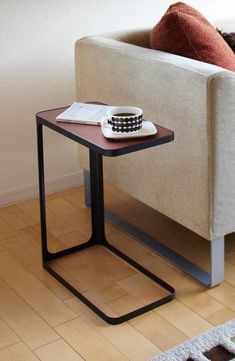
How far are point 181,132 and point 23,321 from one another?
2.50 feet

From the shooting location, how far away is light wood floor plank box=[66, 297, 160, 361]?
6.64 feet

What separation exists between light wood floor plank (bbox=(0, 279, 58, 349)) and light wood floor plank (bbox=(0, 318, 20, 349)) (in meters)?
0.01

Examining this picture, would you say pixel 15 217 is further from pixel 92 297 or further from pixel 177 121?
pixel 177 121

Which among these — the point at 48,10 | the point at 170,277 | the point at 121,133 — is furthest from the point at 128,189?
the point at 48,10

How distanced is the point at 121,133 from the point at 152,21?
1239 mm

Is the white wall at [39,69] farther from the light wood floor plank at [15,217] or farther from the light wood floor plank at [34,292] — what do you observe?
the light wood floor plank at [34,292]

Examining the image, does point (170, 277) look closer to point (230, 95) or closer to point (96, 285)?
point (96, 285)

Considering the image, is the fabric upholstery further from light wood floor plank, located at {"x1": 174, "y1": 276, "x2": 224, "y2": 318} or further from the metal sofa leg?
light wood floor plank, located at {"x1": 174, "y1": 276, "x2": 224, "y2": 318}

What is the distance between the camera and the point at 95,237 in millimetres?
2613

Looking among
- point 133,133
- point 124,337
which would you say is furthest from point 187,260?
point 133,133

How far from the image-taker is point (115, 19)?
3037 mm

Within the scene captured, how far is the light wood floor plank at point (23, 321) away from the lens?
6.93 ft

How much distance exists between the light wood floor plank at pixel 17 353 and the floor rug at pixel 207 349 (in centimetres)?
35

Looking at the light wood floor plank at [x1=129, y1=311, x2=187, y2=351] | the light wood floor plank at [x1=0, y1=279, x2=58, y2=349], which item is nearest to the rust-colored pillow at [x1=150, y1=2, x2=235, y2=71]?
the light wood floor plank at [x1=129, y1=311, x2=187, y2=351]
